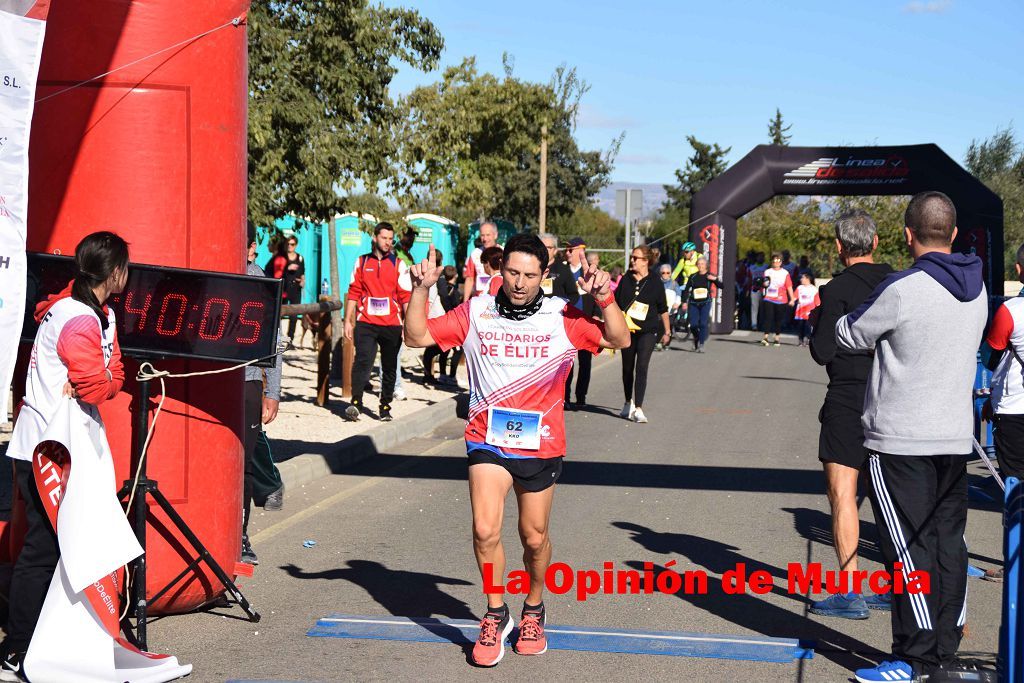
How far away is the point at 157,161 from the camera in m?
5.87

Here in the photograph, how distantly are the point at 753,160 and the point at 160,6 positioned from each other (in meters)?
25.1

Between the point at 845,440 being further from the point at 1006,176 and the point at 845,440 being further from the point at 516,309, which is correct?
the point at 1006,176

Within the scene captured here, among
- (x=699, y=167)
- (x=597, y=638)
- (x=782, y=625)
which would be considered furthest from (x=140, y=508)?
(x=699, y=167)

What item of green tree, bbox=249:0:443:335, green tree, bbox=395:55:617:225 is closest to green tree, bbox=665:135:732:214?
green tree, bbox=395:55:617:225

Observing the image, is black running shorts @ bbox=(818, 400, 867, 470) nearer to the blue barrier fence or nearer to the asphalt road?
the asphalt road

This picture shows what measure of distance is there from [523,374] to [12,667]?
2459mm

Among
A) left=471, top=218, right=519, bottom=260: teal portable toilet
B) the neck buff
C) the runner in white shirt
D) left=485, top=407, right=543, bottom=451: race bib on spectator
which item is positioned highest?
left=471, top=218, right=519, bottom=260: teal portable toilet

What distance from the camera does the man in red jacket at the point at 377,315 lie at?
42.3 feet

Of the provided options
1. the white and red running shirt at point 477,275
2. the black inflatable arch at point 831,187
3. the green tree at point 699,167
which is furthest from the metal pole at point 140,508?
the green tree at point 699,167

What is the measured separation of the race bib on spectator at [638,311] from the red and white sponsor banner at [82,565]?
9462 millimetres

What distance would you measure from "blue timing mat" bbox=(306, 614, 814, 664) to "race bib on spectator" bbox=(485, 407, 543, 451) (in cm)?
99

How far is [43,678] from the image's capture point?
16.2 feet

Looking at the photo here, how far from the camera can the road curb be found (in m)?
9.86

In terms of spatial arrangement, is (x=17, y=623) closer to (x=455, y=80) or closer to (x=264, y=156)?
(x=264, y=156)
